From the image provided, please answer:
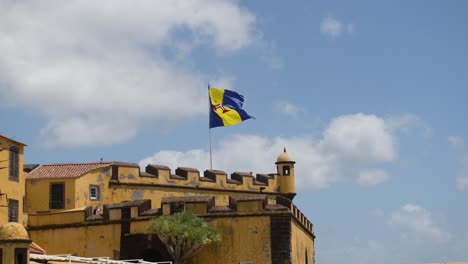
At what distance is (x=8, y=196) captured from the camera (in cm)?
3569

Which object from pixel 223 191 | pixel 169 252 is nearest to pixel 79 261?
pixel 169 252

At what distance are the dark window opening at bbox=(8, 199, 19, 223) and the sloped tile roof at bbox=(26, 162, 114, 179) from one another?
14.6 ft

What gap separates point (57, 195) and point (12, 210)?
4.46 metres

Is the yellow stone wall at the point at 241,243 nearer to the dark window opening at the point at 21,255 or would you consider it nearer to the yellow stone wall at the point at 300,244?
the yellow stone wall at the point at 300,244

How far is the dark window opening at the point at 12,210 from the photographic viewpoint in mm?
35969

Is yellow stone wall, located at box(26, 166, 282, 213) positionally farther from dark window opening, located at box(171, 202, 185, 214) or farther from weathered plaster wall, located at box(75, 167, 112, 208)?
dark window opening, located at box(171, 202, 185, 214)

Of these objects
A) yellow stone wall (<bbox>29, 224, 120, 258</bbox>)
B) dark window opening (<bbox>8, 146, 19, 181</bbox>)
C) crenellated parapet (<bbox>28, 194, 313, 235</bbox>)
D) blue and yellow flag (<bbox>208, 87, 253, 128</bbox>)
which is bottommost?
yellow stone wall (<bbox>29, 224, 120, 258</bbox>)

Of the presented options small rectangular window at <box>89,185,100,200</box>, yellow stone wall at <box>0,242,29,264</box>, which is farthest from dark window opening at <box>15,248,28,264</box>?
small rectangular window at <box>89,185,100,200</box>

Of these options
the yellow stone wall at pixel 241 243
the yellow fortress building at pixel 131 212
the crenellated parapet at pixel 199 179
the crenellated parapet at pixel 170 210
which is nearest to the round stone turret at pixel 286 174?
the crenellated parapet at pixel 199 179

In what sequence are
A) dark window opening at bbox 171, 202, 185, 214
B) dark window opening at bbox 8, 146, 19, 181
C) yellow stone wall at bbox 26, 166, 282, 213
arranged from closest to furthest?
dark window opening at bbox 8, 146, 19, 181, dark window opening at bbox 171, 202, 185, 214, yellow stone wall at bbox 26, 166, 282, 213

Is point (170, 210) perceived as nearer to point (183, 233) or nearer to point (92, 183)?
point (183, 233)

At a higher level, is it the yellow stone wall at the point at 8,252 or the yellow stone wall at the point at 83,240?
the yellow stone wall at the point at 83,240

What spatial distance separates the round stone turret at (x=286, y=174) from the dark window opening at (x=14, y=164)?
17708 mm

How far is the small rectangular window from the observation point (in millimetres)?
41375
